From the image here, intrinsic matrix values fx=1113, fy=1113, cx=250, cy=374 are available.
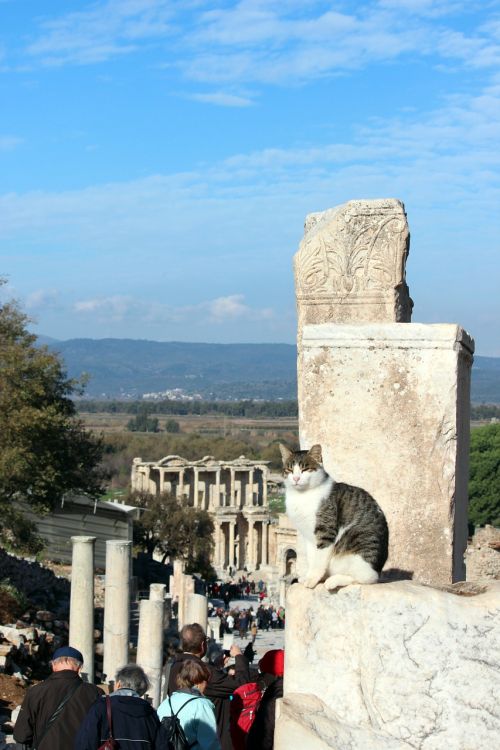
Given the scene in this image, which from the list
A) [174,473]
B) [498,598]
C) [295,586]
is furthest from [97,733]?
[174,473]

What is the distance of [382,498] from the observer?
19.0 ft

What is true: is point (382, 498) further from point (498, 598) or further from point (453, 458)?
point (498, 598)

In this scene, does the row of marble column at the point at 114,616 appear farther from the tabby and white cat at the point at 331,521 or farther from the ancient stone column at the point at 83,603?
the tabby and white cat at the point at 331,521

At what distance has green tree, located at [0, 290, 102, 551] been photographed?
26.5m

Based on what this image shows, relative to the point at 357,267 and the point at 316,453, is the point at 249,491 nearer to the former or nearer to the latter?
the point at 357,267

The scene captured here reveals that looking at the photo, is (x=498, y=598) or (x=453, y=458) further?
(x=453, y=458)

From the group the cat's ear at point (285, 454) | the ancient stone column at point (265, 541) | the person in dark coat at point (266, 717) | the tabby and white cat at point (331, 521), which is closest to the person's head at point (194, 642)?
the person in dark coat at point (266, 717)

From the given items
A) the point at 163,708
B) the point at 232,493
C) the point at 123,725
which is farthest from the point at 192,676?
the point at 232,493

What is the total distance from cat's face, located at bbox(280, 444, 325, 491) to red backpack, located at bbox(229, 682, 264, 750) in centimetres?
120

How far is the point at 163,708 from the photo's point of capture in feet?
17.2

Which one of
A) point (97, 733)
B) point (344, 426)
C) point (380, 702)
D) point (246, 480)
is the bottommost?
point (246, 480)

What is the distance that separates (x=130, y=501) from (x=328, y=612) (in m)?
56.3

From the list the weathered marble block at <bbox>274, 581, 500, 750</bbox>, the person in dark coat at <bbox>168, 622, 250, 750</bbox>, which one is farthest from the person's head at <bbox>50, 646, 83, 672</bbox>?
the weathered marble block at <bbox>274, 581, 500, 750</bbox>

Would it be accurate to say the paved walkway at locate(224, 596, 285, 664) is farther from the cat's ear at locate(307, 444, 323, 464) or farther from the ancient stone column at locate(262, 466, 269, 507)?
the ancient stone column at locate(262, 466, 269, 507)
